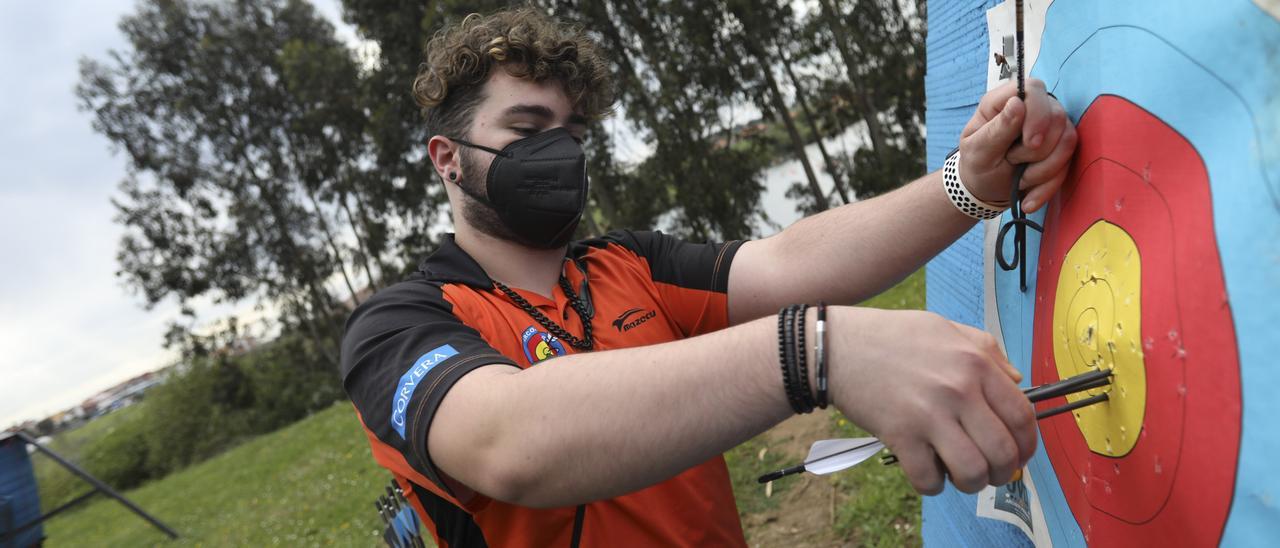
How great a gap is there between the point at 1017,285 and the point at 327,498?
8.61m

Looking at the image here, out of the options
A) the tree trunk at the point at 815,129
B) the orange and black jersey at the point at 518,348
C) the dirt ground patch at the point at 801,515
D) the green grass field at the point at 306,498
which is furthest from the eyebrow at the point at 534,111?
the tree trunk at the point at 815,129

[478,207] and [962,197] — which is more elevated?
[478,207]

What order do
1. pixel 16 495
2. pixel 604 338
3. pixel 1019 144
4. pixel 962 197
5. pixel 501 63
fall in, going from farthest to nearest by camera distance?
pixel 16 495
pixel 501 63
pixel 604 338
pixel 962 197
pixel 1019 144

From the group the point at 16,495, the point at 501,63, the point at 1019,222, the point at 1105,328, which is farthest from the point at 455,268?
the point at 16,495

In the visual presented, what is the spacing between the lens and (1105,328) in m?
1.00

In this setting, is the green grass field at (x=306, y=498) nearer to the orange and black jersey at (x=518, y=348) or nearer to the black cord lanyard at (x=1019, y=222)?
the orange and black jersey at (x=518, y=348)

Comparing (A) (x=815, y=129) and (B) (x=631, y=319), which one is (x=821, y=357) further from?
(A) (x=815, y=129)

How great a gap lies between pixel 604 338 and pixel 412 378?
64cm

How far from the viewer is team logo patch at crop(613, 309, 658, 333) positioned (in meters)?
1.72

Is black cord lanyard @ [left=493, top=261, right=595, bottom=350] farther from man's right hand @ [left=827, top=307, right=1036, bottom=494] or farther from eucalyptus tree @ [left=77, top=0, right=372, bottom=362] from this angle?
eucalyptus tree @ [left=77, top=0, right=372, bottom=362]

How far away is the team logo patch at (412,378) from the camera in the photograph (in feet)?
3.56

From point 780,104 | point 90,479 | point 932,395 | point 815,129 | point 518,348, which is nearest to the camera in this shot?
point 932,395

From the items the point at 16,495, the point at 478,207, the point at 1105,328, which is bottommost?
the point at 1105,328

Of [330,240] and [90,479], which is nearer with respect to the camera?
[90,479]
